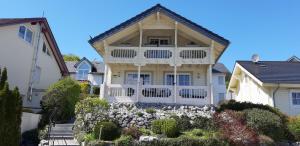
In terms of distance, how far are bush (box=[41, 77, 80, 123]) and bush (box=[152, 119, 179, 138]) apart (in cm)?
818

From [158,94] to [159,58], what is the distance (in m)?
2.56

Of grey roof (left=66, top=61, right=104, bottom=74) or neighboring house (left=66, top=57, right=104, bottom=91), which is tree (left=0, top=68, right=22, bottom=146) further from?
grey roof (left=66, top=61, right=104, bottom=74)

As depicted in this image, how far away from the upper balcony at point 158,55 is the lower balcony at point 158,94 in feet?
6.01

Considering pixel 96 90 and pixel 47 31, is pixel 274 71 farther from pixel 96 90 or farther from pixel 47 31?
pixel 96 90

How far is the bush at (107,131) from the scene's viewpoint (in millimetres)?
14688

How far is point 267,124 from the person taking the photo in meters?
15.4

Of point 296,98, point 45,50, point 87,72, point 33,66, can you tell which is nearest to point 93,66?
point 87,72

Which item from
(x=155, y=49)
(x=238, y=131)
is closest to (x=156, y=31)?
(x=155, y=49)

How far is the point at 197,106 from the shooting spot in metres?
19.4

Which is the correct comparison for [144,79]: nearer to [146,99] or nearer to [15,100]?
[146,99]

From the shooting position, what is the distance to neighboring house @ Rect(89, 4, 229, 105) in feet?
65.6

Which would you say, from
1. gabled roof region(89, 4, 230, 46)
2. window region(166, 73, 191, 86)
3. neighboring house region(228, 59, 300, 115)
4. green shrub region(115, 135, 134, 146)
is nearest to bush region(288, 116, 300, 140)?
neighboring house region(228, 59, 300, 115)

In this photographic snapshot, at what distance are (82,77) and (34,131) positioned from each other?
77.0 ft

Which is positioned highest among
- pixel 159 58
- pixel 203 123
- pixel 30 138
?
pixel 159 58
